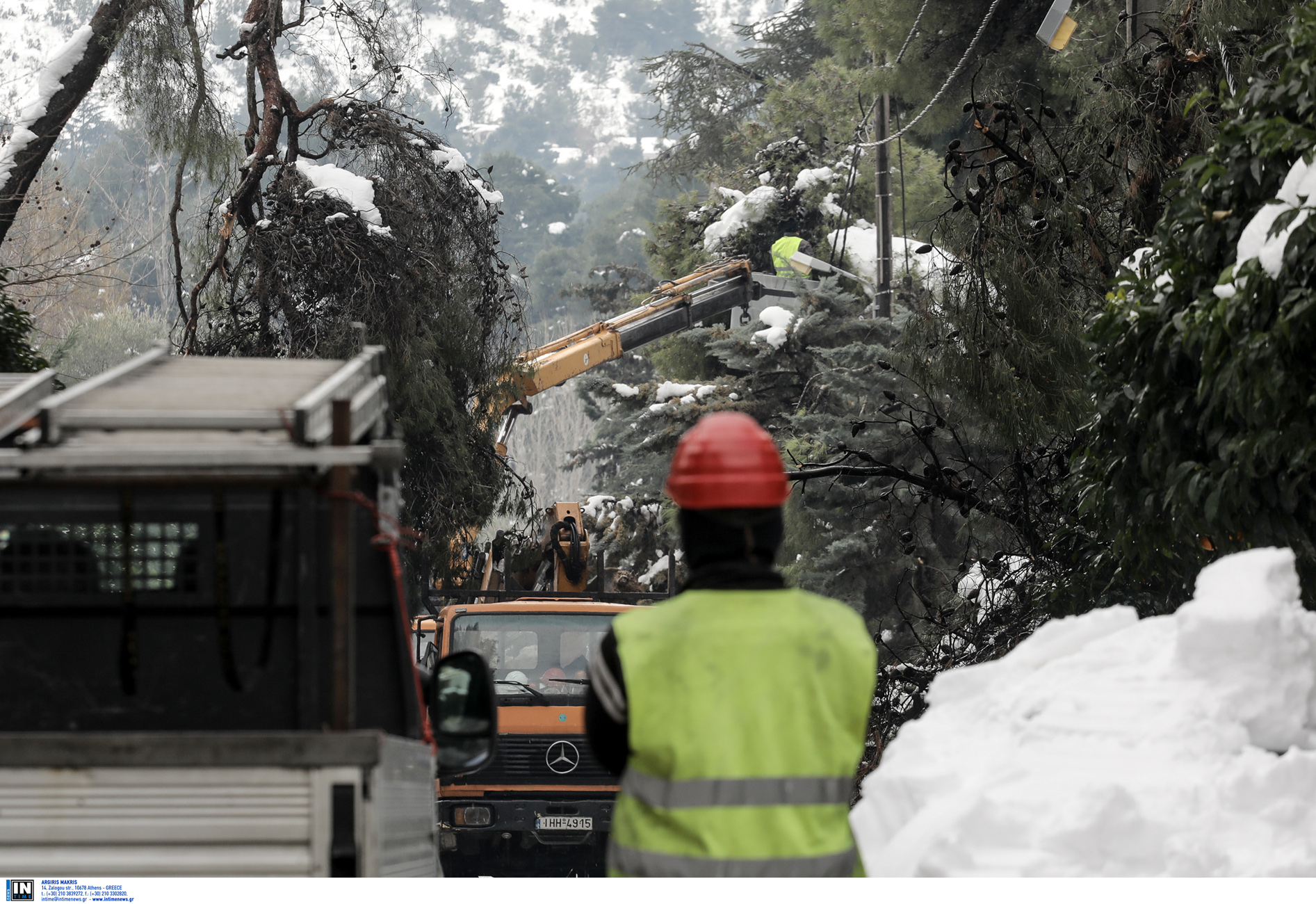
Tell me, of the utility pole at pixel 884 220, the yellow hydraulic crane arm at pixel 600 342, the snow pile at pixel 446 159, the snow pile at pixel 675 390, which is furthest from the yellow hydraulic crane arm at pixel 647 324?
the utility pole at pixel 884 220

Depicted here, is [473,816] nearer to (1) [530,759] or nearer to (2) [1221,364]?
(1) [530,759]

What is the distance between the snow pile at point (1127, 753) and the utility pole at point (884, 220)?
14.8m

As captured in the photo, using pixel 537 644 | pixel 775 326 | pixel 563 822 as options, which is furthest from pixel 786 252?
pixel 563 822

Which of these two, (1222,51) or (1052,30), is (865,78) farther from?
(1222,51)

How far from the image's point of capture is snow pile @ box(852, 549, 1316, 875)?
404 cm

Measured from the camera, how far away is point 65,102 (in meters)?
12.2

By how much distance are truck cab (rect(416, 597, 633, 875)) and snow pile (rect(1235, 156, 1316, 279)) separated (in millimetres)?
6077

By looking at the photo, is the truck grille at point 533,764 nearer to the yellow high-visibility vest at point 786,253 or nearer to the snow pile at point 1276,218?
the snow pile at point 1276,218

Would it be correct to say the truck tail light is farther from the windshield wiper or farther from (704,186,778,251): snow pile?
(704,186,778,251): snow pile

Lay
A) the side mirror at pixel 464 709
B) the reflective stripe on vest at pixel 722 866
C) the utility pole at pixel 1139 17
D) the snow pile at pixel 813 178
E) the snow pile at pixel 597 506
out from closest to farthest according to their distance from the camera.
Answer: the reflective stripe on vest at pixel 722 866
the side mirror at pixel 464 709
the utility pole at pixel 1139 17
the snow pile at pixel 597 506
the snow pile at pixel 813 178

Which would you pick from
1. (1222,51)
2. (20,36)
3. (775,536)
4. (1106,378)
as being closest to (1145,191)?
A: (1222,51)

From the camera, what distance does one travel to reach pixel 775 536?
2.91m

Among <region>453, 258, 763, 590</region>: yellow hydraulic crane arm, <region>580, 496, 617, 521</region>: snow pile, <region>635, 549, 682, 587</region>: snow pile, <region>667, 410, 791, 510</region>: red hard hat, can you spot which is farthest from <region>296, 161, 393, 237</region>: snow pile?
<region>667, 410, 791, 510</region>: red hard hat

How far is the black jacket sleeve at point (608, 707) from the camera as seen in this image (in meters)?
2.78
